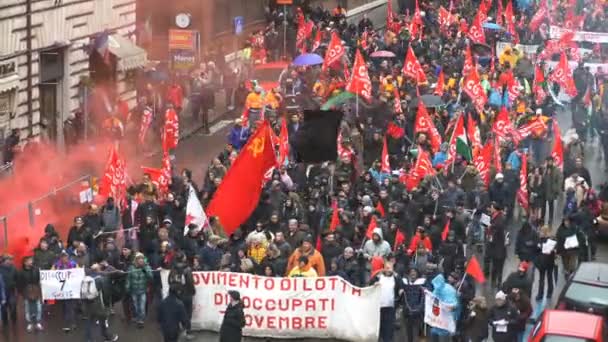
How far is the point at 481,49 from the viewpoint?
38562 millimetres

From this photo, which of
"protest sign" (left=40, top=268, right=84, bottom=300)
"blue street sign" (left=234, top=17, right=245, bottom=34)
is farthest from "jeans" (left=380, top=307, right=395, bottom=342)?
"blue street sign" (left=234, top=17, right=245, bottom=34)

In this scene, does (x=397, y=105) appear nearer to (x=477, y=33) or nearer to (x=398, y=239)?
(x=398, y=239)

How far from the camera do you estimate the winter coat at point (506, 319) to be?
57.7 ft

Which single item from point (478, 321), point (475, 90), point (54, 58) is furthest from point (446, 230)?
point (54, 58)

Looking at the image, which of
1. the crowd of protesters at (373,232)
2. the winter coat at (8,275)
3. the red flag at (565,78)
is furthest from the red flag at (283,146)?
the red flag at (565,78)

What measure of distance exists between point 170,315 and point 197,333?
149 cm

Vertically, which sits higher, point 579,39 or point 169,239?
point 579,39

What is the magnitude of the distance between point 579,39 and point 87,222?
912 inches

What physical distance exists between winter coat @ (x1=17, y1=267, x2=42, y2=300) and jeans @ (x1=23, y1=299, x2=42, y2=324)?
0.10 m

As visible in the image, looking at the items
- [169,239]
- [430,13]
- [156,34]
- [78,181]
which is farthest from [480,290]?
[430,13]

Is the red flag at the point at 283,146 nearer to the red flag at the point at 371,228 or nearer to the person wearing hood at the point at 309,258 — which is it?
the red flag at the point at 371,228

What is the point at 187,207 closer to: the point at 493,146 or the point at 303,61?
the point at 493,146

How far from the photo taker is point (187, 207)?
812 inches

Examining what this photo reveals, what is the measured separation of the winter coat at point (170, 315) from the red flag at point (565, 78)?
1636cm
